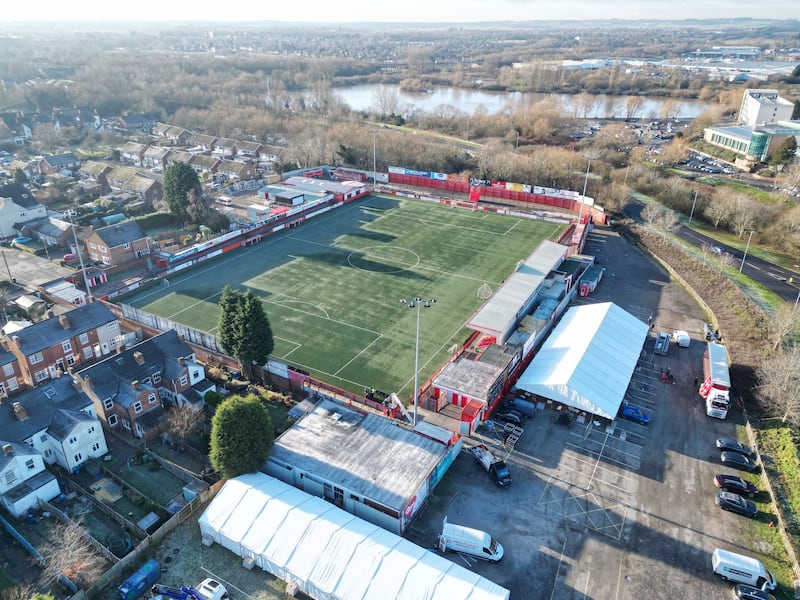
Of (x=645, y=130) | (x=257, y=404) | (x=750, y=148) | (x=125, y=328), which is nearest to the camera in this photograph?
(x=257, y=404)

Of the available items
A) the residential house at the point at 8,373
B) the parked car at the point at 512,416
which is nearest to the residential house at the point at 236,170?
the residential house at the point at 8,373

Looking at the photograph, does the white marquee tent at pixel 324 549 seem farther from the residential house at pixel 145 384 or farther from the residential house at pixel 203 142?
the residential house at pixel 203 142

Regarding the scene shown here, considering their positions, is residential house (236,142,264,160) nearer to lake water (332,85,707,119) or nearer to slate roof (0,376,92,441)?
lake water (332,85,707,119)

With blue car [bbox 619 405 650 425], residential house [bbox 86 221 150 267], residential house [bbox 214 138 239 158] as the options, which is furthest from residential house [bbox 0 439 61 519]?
residential house [bbox 214 138 239 158]

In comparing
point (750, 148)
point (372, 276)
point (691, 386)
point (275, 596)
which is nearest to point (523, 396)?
point (691, 386)

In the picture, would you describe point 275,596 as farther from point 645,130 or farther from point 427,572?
point 645,130

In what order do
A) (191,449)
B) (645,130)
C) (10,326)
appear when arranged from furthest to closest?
(645,130) < (10,326) < (191,449)
